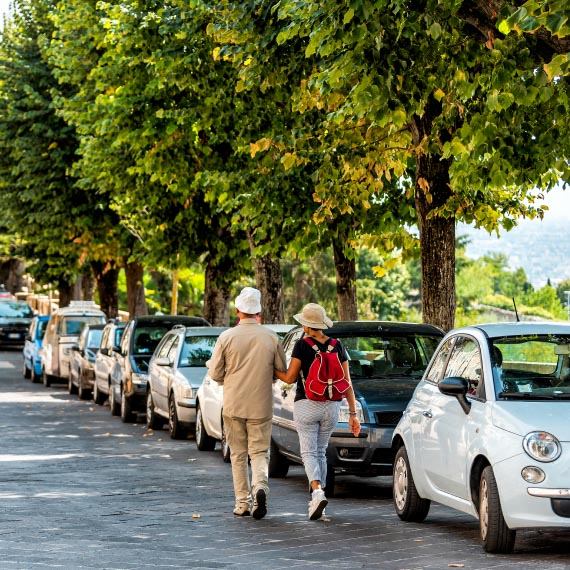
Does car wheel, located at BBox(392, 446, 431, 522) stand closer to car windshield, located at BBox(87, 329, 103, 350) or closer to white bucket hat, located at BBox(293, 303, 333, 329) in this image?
white bucket hat, located at BBox(293, 303, 333, 329)

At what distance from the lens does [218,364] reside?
40.6 feet

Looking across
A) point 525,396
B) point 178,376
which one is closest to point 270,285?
point 178,376

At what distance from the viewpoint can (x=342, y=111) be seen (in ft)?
57.8

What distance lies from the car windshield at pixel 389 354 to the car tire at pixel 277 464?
141 centimetres

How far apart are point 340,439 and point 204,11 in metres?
11.6

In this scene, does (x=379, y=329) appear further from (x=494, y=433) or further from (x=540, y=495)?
(x=540, y=495)

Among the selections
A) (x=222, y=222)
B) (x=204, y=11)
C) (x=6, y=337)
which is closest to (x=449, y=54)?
(x=204, y=11)

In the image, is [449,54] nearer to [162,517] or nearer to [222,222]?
[162,517]

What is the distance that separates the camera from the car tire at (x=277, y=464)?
15.8 m

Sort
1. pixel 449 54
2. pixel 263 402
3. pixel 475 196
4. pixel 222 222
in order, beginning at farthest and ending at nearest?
pixel 222 222
pixel 475 196
pixel 449 54
pixel 263 402

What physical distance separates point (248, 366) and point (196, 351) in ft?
32.4

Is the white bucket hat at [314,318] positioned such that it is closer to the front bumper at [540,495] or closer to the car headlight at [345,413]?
the car headlight at [345,413]

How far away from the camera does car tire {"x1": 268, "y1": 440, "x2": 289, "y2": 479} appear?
51.9ft

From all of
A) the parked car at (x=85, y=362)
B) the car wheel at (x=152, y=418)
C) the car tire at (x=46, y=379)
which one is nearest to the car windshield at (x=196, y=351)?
the car wheel at (x=152, y=418)
